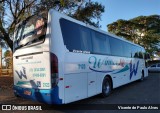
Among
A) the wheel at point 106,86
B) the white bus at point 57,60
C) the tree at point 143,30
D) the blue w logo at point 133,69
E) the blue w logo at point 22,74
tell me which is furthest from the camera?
the tree at point 143,30

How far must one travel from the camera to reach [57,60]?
6645 millimetres

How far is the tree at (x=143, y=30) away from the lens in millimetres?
40531

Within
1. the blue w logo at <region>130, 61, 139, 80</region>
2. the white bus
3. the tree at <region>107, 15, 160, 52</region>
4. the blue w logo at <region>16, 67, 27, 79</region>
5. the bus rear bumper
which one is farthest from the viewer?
the tree at <region>107, 15, 160, 52</region>

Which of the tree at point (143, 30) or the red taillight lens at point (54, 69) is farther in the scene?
the tree at point (143, 30)

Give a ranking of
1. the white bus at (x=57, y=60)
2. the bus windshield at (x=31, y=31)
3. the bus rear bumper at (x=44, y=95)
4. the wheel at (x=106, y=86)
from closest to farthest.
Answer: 1. the bus rear bumper at (x=44, y=95)
2. the white bus at (x=57, y=60)
3. the bus windshield at (x=31, y=31)
4. the wheel at (x=106, y=86)

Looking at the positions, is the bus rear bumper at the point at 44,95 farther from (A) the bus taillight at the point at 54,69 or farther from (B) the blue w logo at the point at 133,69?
(B) the blue w logo at the point at 133,69

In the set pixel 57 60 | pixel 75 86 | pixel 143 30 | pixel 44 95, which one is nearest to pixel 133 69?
pixel 75 86

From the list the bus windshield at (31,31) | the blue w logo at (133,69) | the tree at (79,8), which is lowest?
the blue w logo at (133,69)

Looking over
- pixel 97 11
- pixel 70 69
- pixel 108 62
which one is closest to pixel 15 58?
pixel 70 69

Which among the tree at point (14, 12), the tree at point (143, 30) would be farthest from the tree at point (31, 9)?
the tree at point (143, 30)

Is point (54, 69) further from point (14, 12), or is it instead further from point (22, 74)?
point (14, 12)

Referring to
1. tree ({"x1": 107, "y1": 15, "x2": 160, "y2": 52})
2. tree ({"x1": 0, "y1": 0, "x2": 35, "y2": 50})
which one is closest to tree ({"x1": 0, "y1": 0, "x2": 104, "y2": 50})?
tree ({"x1": 0, "y1": 0, "x2": 35, "y2": 50})

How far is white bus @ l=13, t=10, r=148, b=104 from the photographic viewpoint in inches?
262

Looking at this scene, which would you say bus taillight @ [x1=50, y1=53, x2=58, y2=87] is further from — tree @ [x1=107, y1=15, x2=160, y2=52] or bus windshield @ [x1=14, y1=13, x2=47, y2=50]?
tree @ [x1=107, y1=15, x2=160, y2=52]
